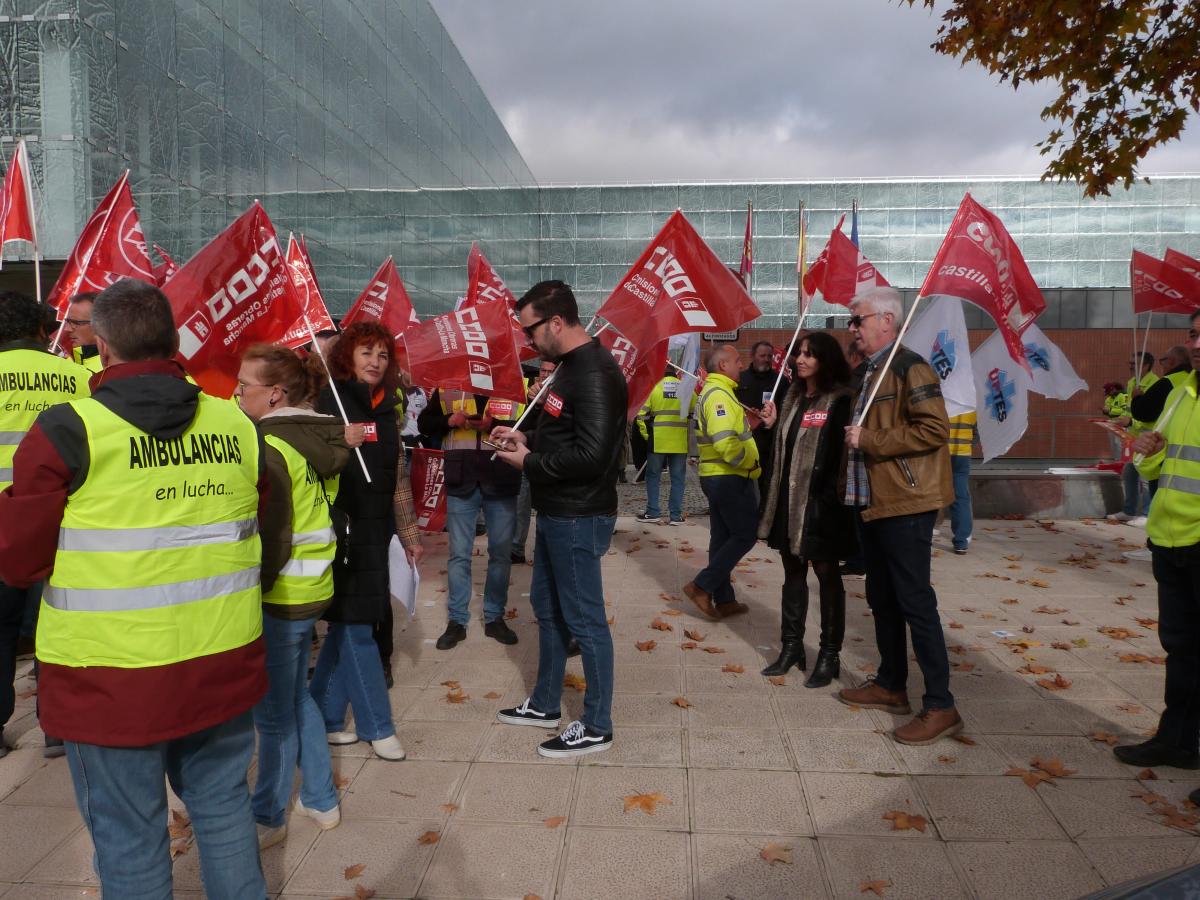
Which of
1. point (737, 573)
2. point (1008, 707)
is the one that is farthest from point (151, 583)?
point (737, 573)

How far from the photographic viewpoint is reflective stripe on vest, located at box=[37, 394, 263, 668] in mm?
2229

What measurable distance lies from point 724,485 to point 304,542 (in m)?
3.91

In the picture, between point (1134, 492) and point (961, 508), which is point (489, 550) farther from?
point (1134, 492)

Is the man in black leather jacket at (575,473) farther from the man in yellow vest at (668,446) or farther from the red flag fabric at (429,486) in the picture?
the man in yellow vest at (668,446)

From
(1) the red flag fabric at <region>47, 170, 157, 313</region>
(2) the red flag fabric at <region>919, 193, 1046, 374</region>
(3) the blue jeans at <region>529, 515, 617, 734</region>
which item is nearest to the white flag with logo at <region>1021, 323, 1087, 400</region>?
(2) the red flag fabric at <region>919, 193, 1046, 374</region>

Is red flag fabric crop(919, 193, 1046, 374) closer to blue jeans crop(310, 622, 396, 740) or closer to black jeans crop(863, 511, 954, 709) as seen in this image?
black jeans crop(863, 511, 954, 709)

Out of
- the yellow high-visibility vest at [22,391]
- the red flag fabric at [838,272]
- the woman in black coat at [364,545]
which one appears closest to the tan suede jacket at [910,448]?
the woman in black coat at [364,545]

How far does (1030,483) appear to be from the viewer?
39.1 feet

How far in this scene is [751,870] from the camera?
11.0ft

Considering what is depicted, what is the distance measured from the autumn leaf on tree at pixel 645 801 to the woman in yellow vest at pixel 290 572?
4.01 feet

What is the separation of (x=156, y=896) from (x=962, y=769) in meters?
3.40

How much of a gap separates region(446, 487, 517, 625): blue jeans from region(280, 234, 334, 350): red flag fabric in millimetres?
1572

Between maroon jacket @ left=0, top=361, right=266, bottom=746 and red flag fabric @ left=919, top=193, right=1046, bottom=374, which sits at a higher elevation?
red flag fabric @ left=919, top=193, right=1046, bottom=374

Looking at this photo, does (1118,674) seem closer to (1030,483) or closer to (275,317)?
(275,317)
